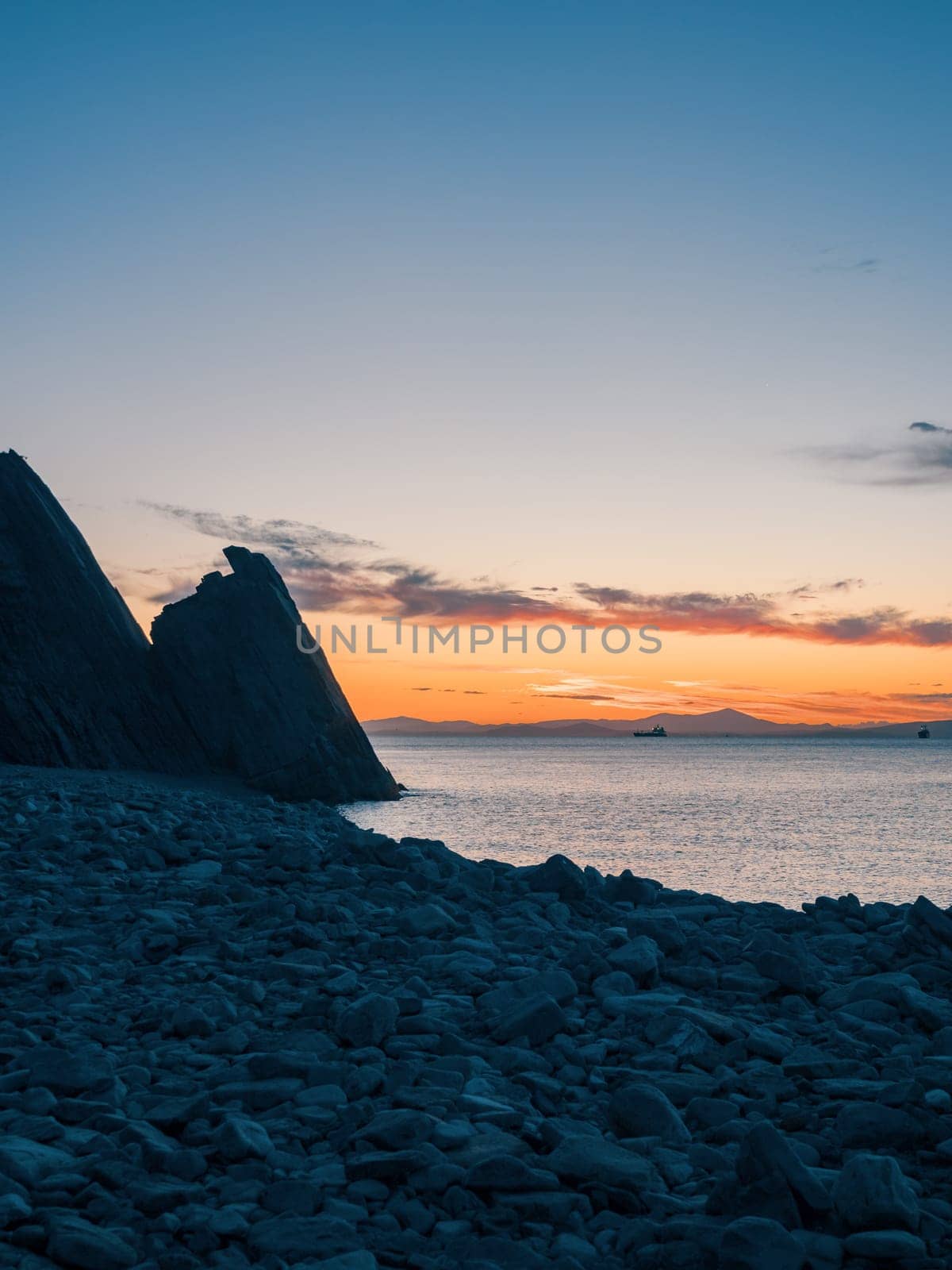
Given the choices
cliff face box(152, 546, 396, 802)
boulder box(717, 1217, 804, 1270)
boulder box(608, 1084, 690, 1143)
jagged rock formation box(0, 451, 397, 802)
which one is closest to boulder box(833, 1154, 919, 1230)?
boulder box(717, 1217, 804, 1270)

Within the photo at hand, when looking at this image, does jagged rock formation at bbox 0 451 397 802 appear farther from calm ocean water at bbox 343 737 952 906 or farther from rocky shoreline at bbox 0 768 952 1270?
rocky shoreline at bbox 0 768 952 1270

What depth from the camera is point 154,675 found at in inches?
1499

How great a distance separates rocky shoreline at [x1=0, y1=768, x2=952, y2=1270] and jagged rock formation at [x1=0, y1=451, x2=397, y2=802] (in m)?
24.6

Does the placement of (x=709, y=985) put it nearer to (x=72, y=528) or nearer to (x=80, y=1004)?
(x=80, y=1004)

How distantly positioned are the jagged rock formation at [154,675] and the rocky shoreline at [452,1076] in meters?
24.6

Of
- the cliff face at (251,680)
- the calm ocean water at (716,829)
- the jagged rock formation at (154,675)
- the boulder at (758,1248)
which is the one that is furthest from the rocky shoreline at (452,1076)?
the cliff face at (251,680)

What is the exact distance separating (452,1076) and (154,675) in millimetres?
33795

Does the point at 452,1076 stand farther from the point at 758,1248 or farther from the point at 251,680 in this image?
the point at 251,680

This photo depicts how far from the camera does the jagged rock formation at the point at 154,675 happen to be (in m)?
35.2

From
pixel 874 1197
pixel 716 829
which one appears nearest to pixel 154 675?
pixel 716 829

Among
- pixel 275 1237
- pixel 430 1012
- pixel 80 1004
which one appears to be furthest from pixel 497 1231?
pixel 80 1004

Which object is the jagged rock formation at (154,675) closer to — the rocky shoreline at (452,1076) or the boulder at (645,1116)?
the rocky shoreline at (452,1076)

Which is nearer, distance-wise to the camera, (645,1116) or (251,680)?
(645,1116)

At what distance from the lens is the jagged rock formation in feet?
115
